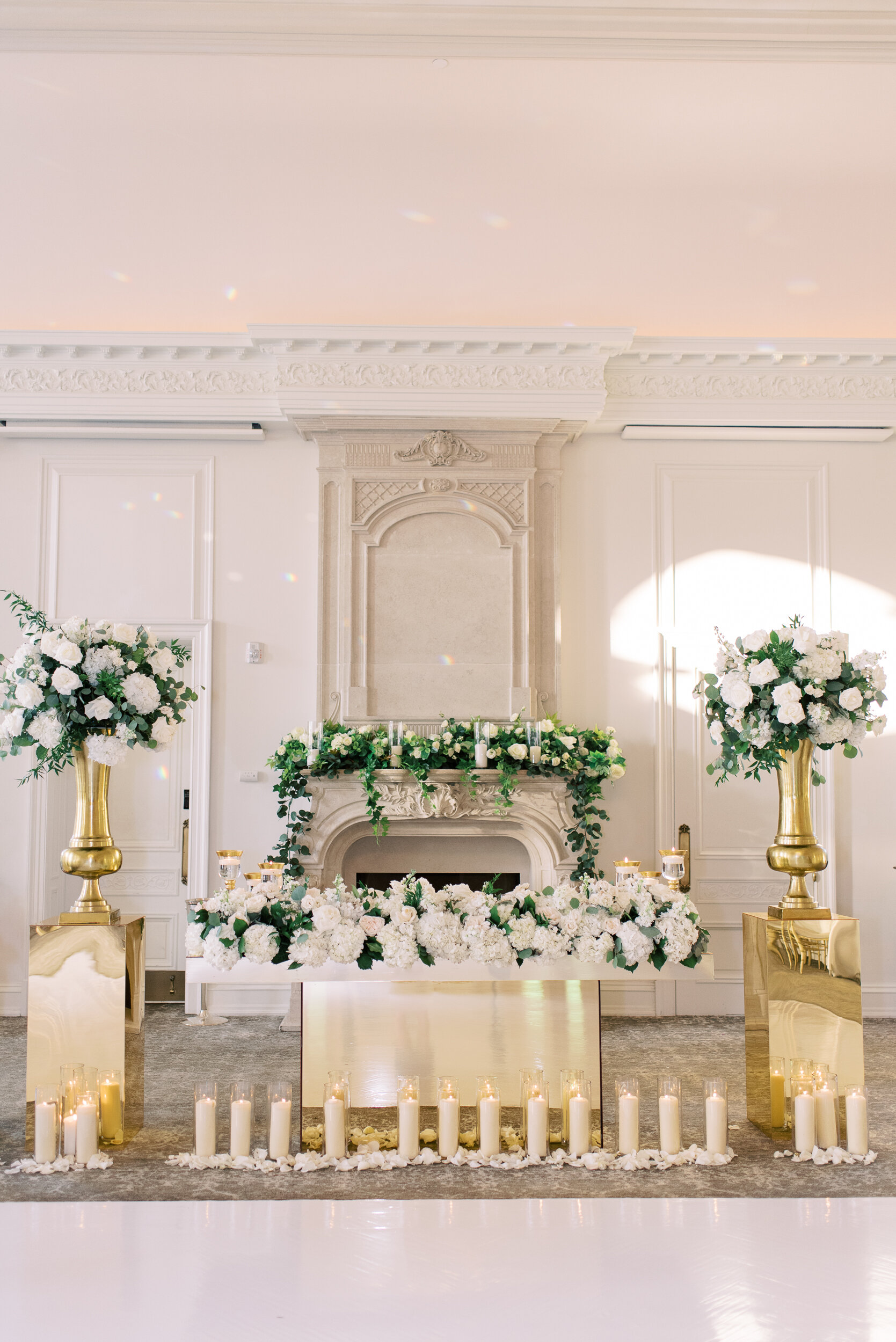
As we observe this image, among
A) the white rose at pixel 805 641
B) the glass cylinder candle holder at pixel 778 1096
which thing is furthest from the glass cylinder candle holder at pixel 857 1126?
the white rose at pixel 805 641

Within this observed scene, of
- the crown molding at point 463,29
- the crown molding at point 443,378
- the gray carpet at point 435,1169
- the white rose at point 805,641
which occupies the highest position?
the crown molding at point 463,29

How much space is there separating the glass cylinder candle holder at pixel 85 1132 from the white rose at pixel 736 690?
2.90 m

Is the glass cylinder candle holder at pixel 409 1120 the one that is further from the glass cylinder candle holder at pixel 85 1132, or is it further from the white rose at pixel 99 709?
the white rose at pixel 99 709


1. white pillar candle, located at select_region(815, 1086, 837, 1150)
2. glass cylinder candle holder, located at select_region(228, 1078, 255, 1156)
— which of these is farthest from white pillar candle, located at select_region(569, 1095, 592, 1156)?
glass cylinder candle holder, located at select_region(228, 1078, 255, 1156)

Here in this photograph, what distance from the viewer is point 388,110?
4.25 m

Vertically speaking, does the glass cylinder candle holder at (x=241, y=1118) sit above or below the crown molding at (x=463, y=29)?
below

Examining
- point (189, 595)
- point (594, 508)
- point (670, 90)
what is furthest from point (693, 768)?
point (670, 90)

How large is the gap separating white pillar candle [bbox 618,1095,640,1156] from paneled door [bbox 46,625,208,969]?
3.67m

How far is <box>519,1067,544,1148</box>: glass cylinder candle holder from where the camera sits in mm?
3703

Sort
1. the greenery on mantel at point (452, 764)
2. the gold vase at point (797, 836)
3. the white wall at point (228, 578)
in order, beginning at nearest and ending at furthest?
the gold vase at point (797, 836)
the greenery on mantel at point (452, 764)
the white wall at point (228, 578)

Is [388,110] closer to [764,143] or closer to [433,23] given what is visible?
[433,23]

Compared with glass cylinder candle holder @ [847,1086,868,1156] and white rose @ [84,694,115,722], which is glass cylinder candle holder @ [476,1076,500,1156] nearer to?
glass cylinder candle holder @ [847,1086,868,1156]

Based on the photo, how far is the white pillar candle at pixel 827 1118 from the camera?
3795 mm

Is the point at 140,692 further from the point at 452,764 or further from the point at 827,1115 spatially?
the point at 827,1115
